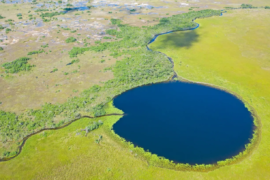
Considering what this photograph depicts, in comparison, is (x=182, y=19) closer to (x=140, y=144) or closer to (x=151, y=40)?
(x=151, y=40)

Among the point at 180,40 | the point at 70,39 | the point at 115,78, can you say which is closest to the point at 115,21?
the point at 70,39

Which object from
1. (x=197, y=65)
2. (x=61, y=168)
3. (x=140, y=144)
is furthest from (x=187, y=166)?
(x=197, y=65)

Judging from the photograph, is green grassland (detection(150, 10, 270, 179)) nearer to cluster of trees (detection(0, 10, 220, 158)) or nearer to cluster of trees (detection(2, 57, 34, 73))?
cluster of trees (detection(0, 10, 220, 158))

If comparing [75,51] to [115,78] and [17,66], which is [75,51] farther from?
[115,78]

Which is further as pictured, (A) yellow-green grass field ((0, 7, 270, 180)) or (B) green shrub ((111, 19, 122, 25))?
(B) green shrub ((111, 19, 122, 25))

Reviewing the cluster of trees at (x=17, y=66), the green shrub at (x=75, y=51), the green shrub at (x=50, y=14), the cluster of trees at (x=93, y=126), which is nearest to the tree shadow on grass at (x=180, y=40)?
the green shrub at (x=75, y=51)

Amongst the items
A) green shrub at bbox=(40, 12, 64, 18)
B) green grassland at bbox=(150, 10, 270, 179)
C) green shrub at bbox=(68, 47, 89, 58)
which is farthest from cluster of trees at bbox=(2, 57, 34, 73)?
green shrub at bbox=(40, 12, 64, 18)

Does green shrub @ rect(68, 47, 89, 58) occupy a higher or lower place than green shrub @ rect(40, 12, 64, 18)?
lower
